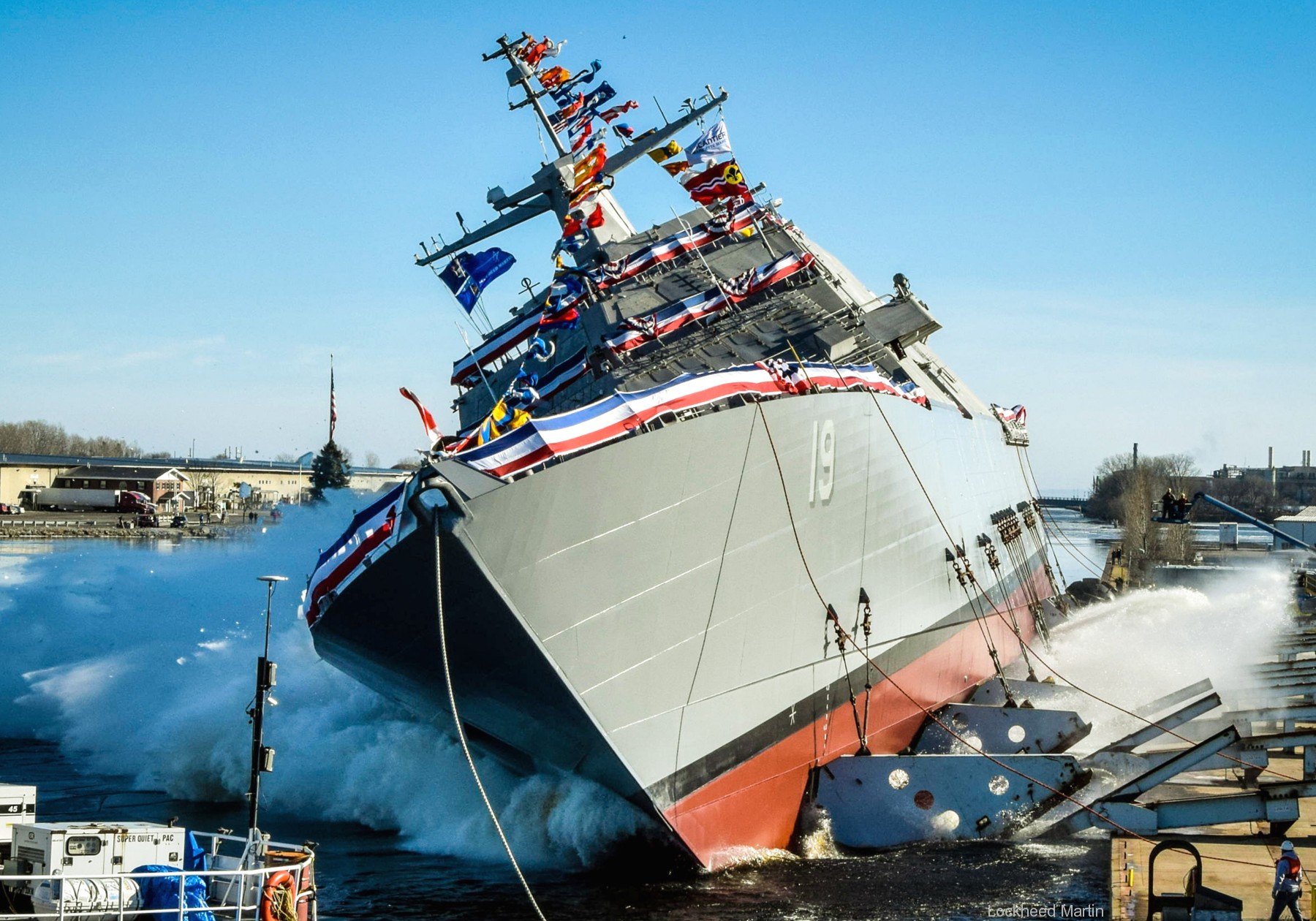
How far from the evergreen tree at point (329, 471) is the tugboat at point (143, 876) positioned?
35.8m

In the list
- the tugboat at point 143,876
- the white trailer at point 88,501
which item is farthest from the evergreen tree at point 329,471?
the white trailer at point 88,501

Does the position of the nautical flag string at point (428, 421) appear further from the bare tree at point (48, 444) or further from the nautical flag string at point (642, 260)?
the bare tree at point (48, 444)

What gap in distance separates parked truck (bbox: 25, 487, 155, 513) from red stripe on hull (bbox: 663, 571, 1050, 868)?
262ft

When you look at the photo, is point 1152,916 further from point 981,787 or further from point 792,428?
point 792,428

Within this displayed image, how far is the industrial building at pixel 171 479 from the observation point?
318 feet

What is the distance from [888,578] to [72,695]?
19.4 metres

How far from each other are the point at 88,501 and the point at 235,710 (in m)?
78.6

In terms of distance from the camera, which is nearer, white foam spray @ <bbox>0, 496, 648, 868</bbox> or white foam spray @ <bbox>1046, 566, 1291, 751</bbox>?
white foam spray @ <bbox>0, 496, 648, 868</bbox>

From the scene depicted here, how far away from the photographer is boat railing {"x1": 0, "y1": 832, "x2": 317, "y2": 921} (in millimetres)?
10188

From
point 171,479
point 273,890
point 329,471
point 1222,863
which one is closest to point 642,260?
point 1222,863

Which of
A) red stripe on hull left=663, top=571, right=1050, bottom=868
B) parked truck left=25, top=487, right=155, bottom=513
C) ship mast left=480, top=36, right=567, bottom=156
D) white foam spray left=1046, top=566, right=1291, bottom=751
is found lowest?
white foam spray left=1046, top=566, right=1291, bottom=751

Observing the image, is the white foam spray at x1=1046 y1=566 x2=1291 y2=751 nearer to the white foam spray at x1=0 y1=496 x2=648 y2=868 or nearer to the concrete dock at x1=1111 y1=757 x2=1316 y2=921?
the concrete dock at x1=1111 y1=757 x2=1316 y2=921

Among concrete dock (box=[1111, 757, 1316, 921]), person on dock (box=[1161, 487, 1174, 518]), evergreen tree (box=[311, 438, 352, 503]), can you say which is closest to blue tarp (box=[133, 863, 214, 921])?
concrete dock (box=[1111, 757, 1316, 921])

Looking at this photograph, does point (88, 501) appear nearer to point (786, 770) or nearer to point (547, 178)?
point (547, 178)
